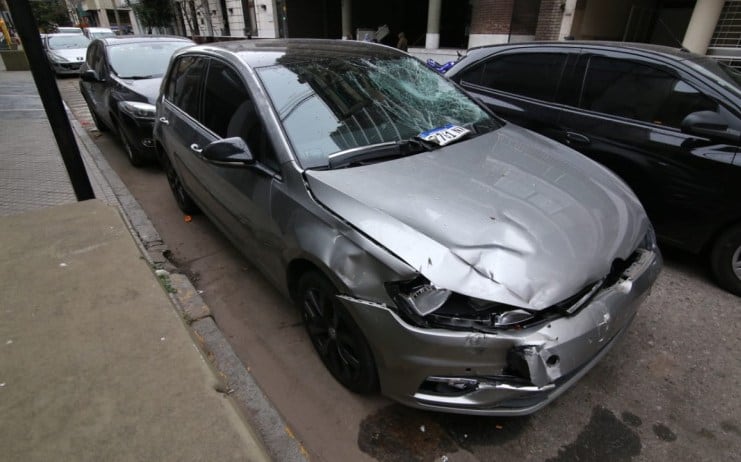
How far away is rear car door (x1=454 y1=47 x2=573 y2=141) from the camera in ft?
12.5

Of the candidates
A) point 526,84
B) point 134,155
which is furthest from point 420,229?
point 134,155

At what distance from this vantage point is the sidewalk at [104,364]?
66.8 inches

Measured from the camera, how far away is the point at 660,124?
3275mm

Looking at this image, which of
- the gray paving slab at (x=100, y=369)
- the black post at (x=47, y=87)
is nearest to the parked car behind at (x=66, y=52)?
the black post at (x=47, y=87)

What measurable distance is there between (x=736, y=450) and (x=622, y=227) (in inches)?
47.5

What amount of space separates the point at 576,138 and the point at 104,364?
12.5ft

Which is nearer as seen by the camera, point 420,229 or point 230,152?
point 420,229

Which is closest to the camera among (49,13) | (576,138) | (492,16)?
(576,138)

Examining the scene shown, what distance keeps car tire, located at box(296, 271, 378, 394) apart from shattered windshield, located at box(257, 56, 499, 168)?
701 millimetres

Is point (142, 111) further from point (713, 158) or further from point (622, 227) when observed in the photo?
point (713, 158)

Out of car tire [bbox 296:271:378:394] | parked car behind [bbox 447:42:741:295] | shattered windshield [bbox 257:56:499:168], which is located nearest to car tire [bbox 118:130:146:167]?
shattered windshield [bbox 257:56:499:168]

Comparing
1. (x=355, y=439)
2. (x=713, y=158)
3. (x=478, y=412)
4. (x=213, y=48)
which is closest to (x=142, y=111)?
(x=213, y=48)

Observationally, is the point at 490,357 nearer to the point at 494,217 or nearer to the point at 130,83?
the point at 494,217

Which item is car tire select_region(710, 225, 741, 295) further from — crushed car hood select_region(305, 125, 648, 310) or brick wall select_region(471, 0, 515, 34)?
brick wall select_region(471, 0, 515, 34)
